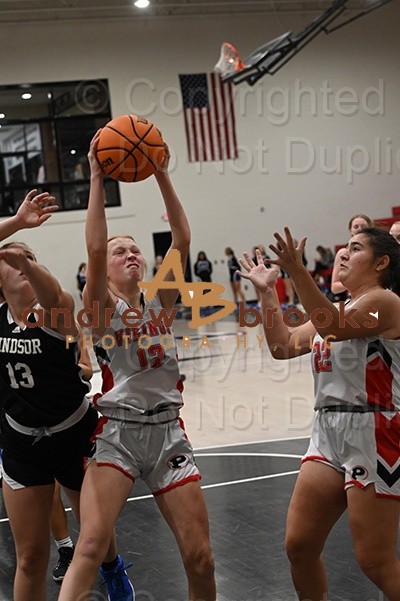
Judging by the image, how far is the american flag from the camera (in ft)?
73.7

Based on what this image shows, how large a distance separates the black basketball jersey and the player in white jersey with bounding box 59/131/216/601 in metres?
0.20

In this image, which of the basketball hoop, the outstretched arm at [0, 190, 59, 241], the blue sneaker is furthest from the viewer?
the basketball hoop

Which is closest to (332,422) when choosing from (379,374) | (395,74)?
(379,374)

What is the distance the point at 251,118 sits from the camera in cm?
2319

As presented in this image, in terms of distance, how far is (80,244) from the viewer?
72.4 feet

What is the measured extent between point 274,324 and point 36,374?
111 centimetres

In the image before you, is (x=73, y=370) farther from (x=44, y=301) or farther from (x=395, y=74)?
(x=395, y=74)

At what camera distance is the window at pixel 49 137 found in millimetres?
21547

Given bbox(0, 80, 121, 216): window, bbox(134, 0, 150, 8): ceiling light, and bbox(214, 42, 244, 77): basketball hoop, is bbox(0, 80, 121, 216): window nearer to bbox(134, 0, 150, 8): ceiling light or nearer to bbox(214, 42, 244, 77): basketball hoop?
bbox(134, 0, 150, 8): ceiling light

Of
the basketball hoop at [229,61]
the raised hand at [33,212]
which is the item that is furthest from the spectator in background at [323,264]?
the raised hand at [33,212]

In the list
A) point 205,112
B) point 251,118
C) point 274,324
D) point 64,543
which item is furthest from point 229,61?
point 274,324

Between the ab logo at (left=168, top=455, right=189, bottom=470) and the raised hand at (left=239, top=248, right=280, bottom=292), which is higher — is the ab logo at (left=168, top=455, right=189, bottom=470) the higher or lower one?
the lower one

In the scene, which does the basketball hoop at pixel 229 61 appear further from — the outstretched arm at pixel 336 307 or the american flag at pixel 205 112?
the outstretched arm at pixel 336 307

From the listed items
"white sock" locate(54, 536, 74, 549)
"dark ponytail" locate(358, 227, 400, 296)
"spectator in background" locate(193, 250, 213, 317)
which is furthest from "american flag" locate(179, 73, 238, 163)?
"dark ponytail" locate(358, 227, 400, 296)
